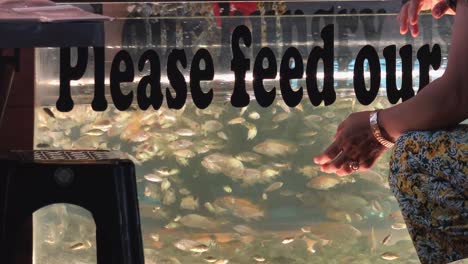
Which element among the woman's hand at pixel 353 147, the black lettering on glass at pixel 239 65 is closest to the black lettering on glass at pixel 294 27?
the black lettering on glass at pixel 239 65

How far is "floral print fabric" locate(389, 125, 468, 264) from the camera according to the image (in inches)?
75.4

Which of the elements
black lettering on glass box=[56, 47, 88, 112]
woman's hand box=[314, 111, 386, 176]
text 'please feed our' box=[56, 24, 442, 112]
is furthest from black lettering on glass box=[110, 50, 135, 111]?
woman's hand box=[314, 111, 386, 176]

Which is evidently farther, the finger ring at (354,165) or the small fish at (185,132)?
the small fish at (185,132)

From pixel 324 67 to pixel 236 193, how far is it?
562mm

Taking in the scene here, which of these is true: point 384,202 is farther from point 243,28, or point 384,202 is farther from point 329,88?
point 243,28

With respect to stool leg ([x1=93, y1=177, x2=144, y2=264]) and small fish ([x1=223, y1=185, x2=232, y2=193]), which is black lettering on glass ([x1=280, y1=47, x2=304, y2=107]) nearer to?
small fish ([x1=223, y1=185, x2=232, y2=193])

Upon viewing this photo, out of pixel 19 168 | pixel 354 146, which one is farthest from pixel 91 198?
pixel 354 146

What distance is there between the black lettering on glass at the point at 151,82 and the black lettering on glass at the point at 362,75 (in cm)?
71

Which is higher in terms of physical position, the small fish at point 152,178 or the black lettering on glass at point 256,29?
the black lettering on glass at point 256,29

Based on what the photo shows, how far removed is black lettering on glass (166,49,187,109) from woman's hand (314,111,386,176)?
1192 mm

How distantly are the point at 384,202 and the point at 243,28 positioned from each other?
2.78 feet

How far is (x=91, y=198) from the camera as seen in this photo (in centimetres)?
238

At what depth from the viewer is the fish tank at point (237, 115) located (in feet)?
11.2

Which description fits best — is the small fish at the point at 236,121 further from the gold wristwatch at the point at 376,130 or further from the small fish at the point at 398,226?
the gold wristwatch at the point at 376,130
